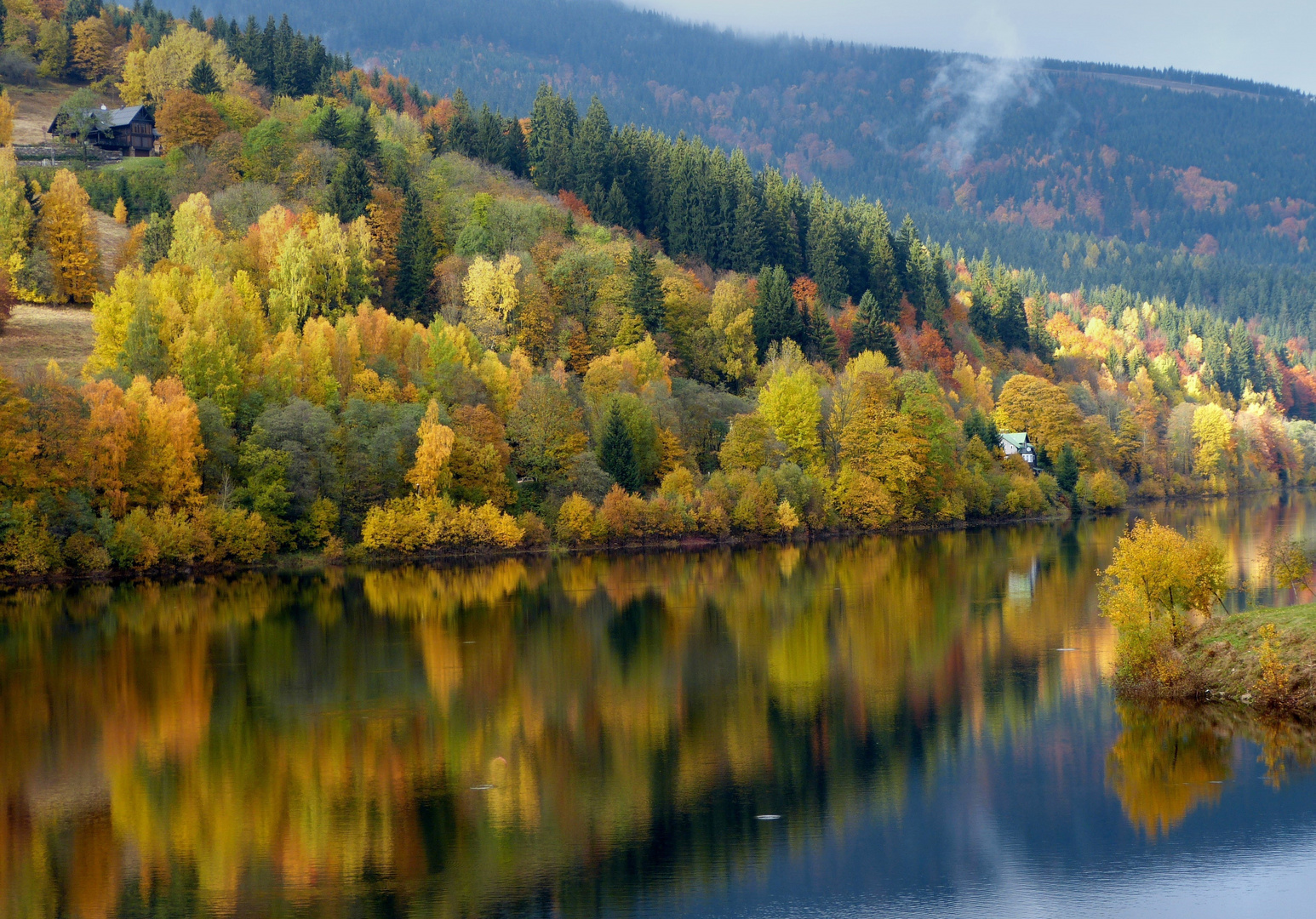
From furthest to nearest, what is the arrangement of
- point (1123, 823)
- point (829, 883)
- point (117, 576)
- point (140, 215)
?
point (140, 215) → point (117, 576) → point (1123, 823) → point (829, 883)

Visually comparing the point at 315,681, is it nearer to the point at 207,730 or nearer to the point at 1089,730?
the point at 207,730

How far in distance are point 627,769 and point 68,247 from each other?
90.8 metres

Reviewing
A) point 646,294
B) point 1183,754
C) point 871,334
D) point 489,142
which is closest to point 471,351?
point 646,294

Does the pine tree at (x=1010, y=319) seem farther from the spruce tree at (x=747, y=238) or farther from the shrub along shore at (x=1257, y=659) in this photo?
the shrub along shore at (x=1257, y=659)

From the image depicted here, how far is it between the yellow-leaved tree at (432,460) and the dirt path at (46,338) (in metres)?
25.6

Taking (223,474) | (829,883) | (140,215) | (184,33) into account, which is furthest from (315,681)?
(184,33)

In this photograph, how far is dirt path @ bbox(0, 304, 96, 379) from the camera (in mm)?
92812

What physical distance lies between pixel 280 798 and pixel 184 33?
441ft

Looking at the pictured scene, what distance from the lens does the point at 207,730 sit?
1623 inches

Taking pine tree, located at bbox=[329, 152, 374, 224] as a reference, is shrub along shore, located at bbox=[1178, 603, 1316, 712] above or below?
below

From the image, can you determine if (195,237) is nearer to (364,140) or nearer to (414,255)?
(414,255)

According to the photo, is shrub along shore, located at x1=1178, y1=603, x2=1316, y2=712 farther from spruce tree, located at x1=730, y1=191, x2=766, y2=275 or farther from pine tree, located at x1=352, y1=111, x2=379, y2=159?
pine tree, located at x1=352, y1=111, x2=379, y2=159

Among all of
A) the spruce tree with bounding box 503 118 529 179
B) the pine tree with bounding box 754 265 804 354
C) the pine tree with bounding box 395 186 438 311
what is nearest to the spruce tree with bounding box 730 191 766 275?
the pine tree with bounding box 754 265 804 354

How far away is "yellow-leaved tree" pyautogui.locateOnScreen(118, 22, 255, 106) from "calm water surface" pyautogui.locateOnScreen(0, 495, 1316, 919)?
311 feet
